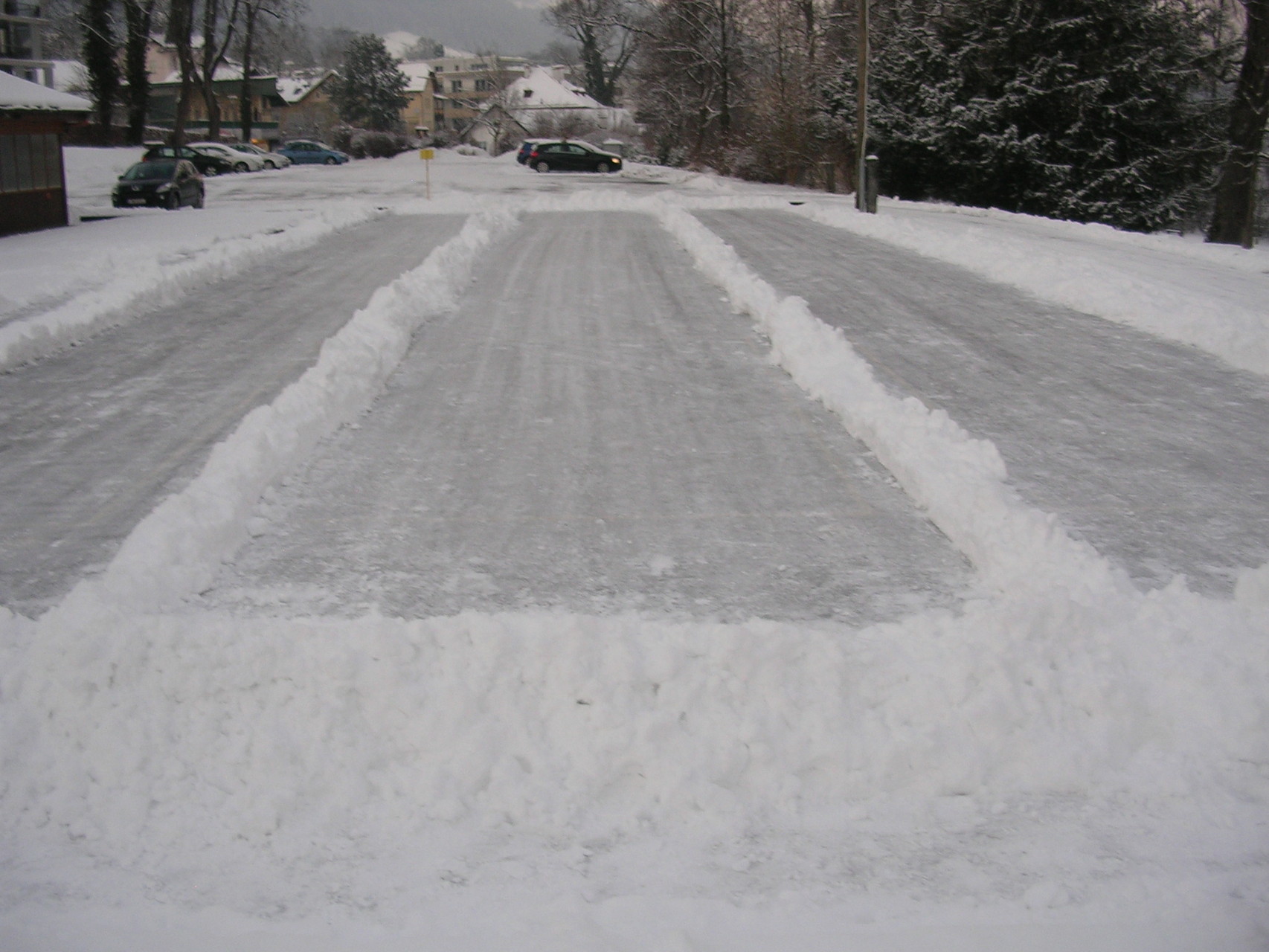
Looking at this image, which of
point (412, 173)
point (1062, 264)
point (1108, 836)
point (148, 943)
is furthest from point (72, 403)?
point (412, 173)

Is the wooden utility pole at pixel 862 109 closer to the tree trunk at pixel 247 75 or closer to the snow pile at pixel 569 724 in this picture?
the snow pile at pixel 569 724

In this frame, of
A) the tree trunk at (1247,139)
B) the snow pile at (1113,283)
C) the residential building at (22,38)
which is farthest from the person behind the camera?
the residential building at (22,38)

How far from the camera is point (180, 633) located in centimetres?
473

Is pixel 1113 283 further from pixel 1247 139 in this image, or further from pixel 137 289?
pixel 1247 139

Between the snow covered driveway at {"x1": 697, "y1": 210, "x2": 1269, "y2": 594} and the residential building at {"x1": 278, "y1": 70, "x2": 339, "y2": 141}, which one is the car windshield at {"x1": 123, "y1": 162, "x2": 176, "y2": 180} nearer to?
the snow covered driveway at {"x1": 697, "y1": 210, "x2": 1269, "y2": 594}

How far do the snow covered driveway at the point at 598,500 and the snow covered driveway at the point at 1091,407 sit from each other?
1.16m

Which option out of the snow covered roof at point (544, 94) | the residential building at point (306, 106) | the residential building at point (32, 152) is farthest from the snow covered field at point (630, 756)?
the residential building at point (306, 106)

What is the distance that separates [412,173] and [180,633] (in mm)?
47097

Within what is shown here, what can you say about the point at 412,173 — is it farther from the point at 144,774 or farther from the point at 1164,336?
the point at 144,774

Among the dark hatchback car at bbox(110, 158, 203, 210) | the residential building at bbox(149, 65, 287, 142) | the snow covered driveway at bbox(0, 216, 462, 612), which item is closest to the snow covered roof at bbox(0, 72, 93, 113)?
the dark hatchback car at bbox(110, 158, 203, 210)

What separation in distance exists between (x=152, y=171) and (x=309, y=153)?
31.2 m

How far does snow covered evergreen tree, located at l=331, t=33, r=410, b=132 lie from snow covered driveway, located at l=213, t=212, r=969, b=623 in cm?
8089

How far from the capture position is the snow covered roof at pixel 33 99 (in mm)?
22016

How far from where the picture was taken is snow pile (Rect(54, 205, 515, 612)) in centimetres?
570
